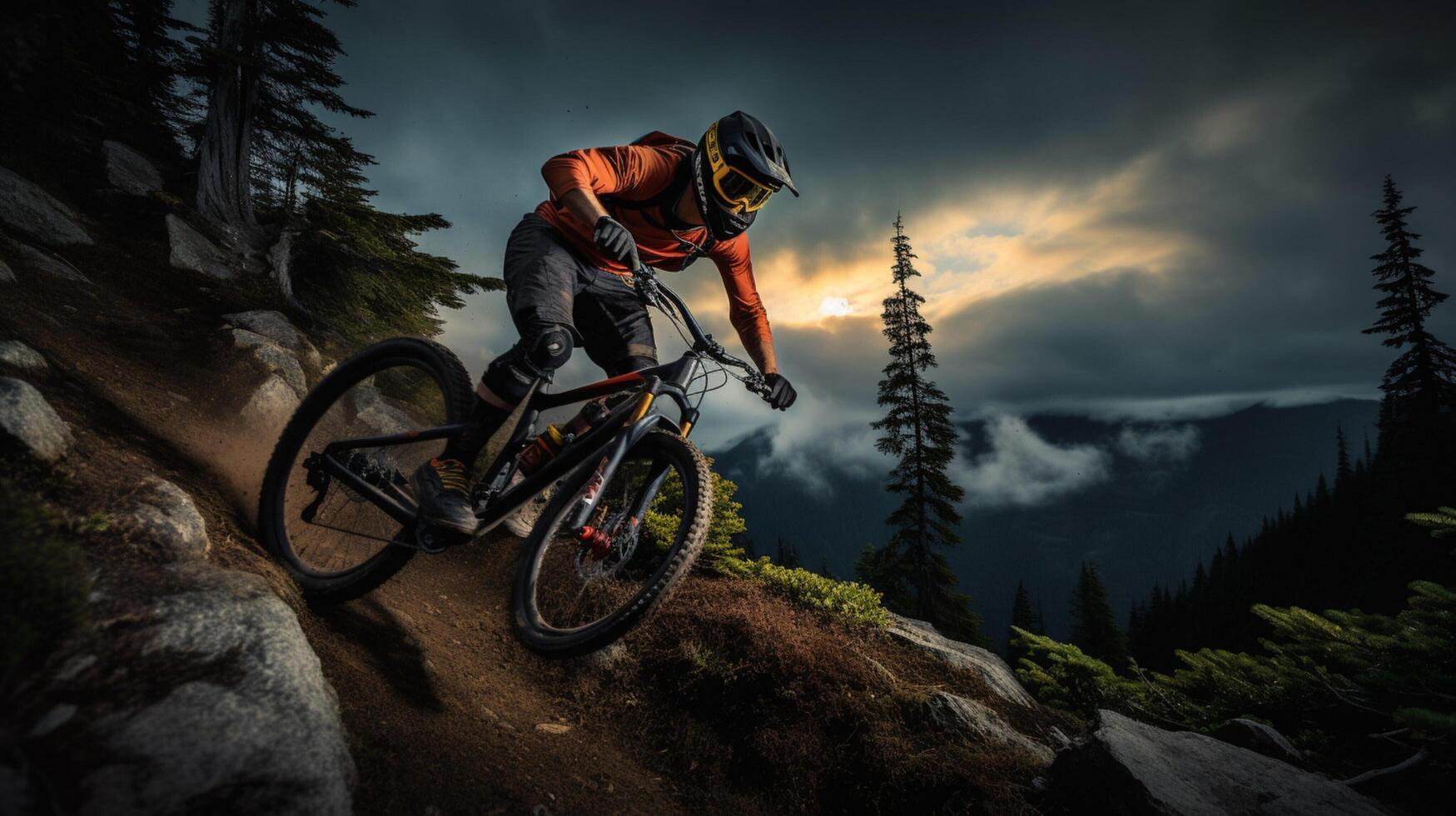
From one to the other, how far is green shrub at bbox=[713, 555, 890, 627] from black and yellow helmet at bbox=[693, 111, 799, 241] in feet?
13.8

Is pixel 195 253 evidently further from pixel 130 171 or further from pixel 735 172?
pixel 735 172

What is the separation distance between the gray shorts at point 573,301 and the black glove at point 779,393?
3.19ft

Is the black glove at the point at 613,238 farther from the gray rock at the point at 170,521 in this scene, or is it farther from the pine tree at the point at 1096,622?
the pine tree at the point at 1096,622

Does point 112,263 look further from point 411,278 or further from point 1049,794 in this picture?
point 1049,794

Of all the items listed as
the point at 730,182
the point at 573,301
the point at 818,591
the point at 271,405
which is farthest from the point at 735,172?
the point at 271,405

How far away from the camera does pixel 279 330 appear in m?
9.91

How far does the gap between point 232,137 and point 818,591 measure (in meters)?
18.0

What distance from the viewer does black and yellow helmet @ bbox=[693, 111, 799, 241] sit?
366 centimetres

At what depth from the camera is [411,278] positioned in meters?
13.1

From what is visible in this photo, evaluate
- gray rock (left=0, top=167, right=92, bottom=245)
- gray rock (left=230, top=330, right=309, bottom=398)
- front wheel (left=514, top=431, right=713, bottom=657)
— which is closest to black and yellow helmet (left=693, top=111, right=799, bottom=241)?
front wheel (left=514, top=431, right=713, bottom=657)

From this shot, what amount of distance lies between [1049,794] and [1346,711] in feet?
11.1

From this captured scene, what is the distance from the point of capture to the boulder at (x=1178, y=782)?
3033 mm

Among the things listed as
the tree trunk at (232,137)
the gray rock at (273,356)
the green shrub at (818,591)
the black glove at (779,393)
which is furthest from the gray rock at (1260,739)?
the tree trunk at (232,137)

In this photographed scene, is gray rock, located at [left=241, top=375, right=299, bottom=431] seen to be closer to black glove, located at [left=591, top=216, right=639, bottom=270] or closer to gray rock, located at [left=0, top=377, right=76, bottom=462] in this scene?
gray rock, located at [left=0, top=377, right=76, bottom=462]
